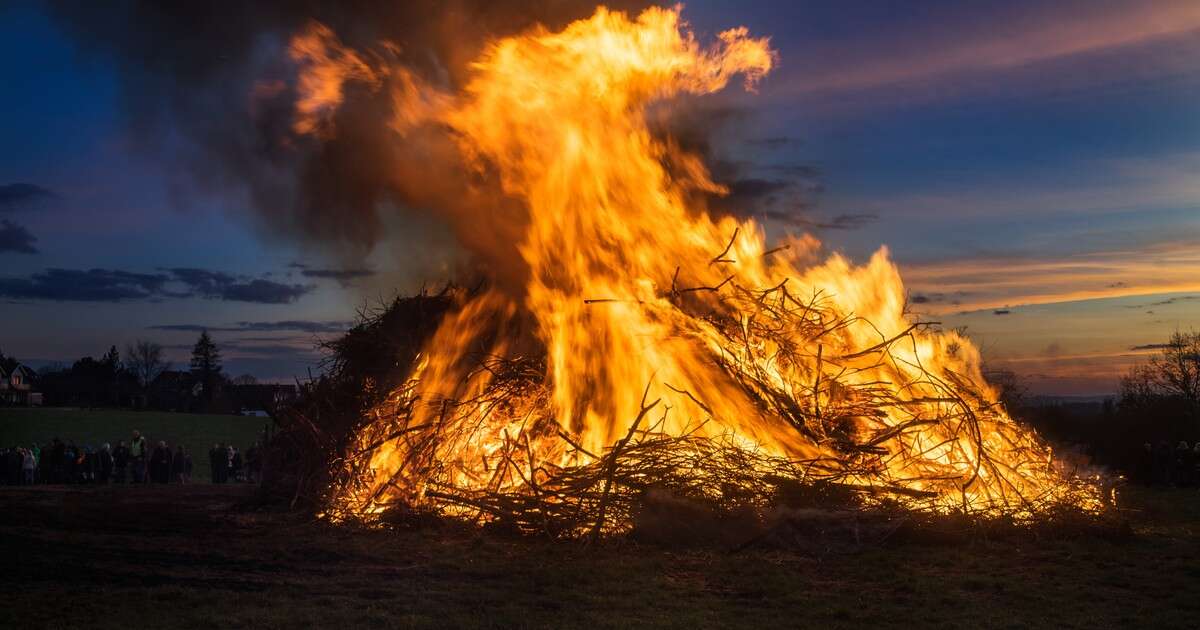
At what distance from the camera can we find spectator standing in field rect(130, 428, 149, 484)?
21.8m

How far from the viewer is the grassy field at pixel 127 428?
35.8 meters

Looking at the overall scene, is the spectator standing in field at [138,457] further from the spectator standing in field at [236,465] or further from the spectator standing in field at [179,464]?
the spectator standing in field at [236,465]

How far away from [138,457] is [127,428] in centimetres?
2304

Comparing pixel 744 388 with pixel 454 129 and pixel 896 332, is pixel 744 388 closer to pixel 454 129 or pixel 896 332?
pixel 896 332

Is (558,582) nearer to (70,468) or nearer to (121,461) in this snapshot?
(121,461)

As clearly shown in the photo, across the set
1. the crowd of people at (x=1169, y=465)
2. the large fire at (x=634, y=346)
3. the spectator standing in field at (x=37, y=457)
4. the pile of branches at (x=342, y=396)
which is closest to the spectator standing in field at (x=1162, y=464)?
the crowd of people at (x=1169, y=465)

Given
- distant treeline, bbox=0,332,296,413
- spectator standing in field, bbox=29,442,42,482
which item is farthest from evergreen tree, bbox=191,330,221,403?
spectator standing in field, bbox=29,442,42,482

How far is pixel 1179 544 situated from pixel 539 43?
32.7 feet

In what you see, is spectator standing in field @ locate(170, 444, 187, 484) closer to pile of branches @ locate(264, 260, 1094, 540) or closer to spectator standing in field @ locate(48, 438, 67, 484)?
spectator standing in field @ locate(48, 438, 67, 484)

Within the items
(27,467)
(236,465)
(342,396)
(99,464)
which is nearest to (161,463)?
(99,464)

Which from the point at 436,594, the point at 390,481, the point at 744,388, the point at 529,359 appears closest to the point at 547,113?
the point at 529,359

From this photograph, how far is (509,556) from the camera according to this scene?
8953mm

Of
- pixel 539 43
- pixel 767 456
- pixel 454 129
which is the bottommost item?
pixel 767 456

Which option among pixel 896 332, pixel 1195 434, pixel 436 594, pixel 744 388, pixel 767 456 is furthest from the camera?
pixel 1195 434
